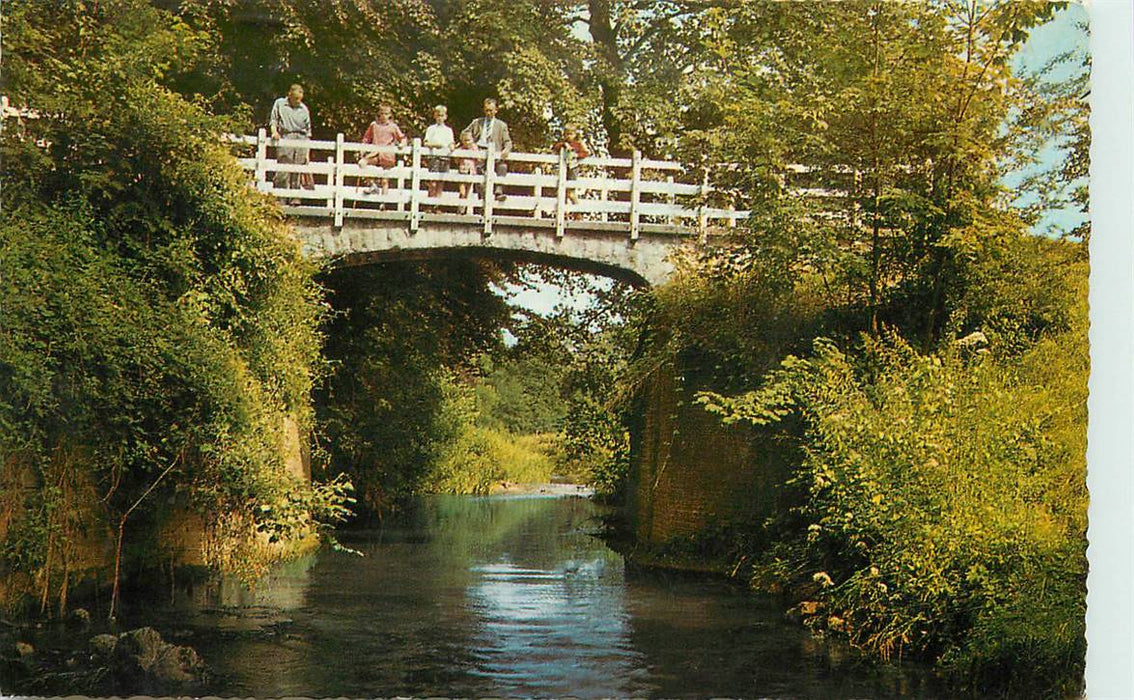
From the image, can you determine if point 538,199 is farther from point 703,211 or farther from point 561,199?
point 703,211

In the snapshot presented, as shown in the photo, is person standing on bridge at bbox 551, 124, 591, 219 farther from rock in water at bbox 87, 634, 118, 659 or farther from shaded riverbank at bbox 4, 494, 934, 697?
rock in water at bbox 87, 634, 118, 659

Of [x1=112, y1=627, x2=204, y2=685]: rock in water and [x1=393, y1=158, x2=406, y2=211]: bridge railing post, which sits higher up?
[x1=393, y1=158, x2=406, y2=211]: bridge railing post

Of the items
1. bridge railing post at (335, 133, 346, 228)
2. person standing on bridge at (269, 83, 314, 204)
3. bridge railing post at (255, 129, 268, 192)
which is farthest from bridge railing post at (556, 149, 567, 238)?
bridge railing post at (255, 129, 268, 192)

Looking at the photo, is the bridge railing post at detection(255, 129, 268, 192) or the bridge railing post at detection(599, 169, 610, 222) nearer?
the bridge railing post at detection(255, 129, 268, 192)

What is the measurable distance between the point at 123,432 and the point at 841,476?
2782 mm

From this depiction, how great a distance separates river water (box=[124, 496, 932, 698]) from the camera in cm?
485

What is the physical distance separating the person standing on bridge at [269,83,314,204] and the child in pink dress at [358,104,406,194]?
0.24 meters

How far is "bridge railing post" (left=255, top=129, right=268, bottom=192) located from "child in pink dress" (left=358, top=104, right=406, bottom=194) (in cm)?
37

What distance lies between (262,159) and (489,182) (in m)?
0.90

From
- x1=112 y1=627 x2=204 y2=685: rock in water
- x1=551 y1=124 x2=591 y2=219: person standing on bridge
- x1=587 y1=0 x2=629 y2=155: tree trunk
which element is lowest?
x1=112 y1=627 x2=204 y2=685: rock in water

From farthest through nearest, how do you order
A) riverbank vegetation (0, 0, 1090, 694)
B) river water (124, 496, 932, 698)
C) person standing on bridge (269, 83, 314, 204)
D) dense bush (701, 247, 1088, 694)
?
person standing on bridge (269, 83, 314, 204) < riverbank vegetation (0, 0, 1090, 694) < dense bush (701, 247, 1088, 694) < river water (124, 496, 932, 698)

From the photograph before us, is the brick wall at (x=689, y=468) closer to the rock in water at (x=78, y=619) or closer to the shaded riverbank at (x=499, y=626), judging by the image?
the shaded riverbank at (x=499, y=626)

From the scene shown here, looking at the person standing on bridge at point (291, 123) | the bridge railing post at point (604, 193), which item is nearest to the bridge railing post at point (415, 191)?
the person standing on bridge at point (291, 123)

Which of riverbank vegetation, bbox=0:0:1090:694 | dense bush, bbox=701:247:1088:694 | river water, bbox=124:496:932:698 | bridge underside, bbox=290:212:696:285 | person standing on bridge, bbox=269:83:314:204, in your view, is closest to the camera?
A: river water, bbox=124:496:932:698
